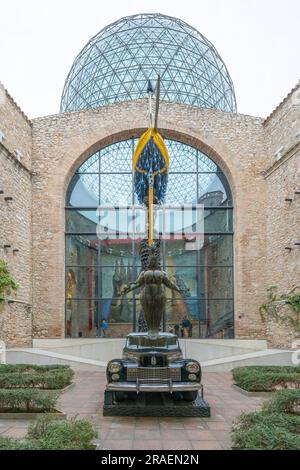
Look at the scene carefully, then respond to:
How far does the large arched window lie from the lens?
58.7ft

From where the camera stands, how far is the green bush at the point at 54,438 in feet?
14.2

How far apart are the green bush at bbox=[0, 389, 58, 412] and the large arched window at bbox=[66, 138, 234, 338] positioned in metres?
10.6

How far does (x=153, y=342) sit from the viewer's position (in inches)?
319

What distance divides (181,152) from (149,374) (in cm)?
1298

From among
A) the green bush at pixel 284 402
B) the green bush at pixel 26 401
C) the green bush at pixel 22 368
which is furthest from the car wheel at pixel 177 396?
the green bush at pixel 22 368

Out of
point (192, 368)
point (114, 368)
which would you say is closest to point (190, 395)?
point (192, 368)

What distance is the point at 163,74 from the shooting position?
893 inches

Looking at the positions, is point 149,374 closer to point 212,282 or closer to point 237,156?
point 212,282

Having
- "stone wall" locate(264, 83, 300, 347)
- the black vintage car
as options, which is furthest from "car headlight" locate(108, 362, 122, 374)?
"stone wall" locate(264, 83, 300, 347)

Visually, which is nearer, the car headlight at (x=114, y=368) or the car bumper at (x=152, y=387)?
the car bumper at (x=152, y=387)

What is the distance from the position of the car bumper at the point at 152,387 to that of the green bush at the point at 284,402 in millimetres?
1236

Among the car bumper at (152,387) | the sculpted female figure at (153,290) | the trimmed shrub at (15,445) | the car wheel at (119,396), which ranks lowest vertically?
the car wheel at (119,396)

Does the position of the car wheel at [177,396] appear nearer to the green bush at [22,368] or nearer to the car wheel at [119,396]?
the car wheel at [119,396]

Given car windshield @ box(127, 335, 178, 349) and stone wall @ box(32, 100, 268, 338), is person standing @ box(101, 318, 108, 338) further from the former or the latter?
car windshield @ box(127, 335, 178, 349)
